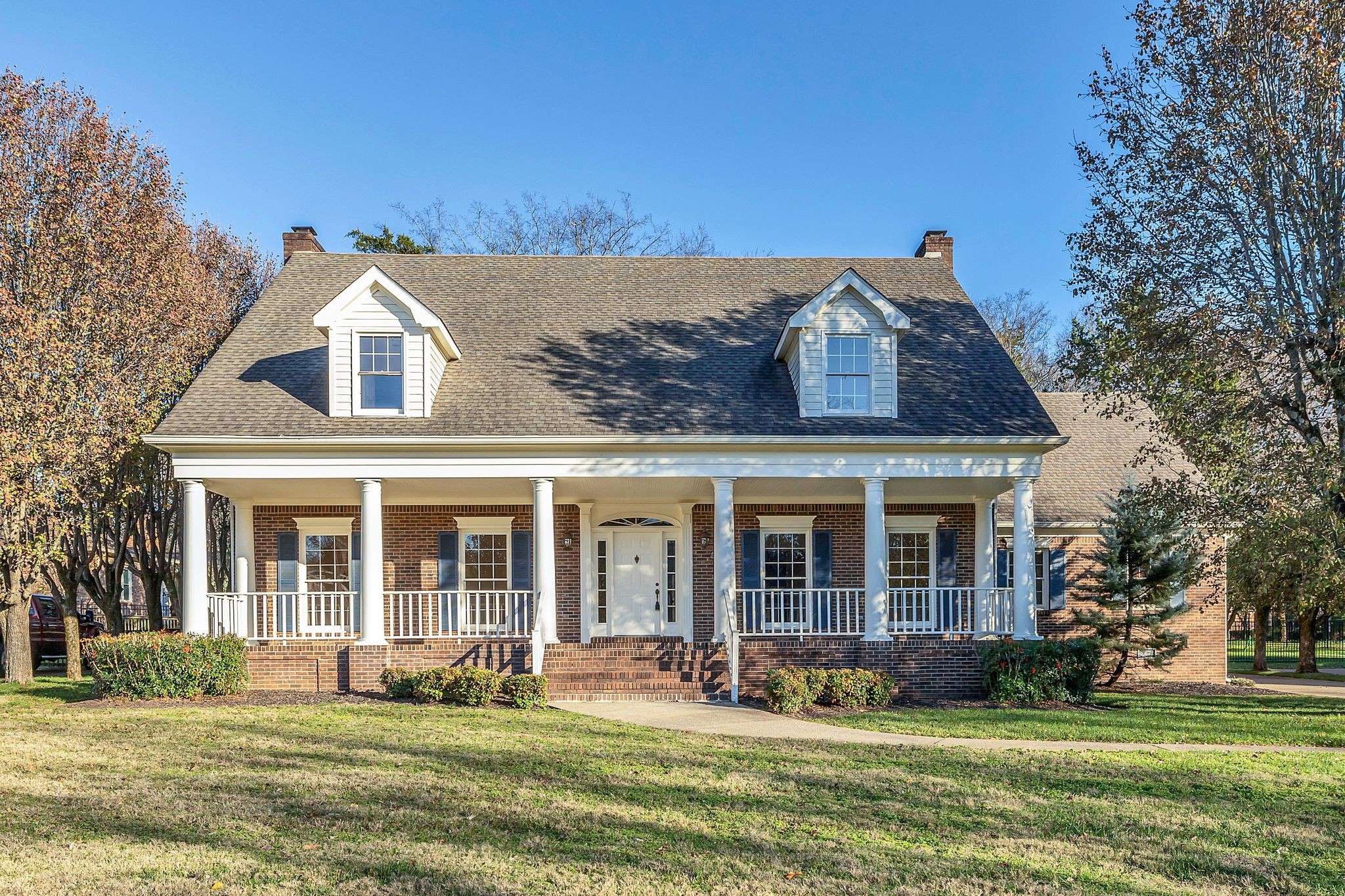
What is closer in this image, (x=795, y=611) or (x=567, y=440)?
(x=567, y=440)

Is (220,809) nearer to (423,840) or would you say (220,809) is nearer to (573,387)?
(423,840)

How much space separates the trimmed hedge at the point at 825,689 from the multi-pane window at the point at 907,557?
14.8 ft

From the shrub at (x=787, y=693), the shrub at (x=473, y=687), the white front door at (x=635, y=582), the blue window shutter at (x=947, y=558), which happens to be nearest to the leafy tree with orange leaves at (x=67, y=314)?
the shrub at (x=473, y=687)

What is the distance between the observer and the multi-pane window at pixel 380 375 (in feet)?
54.4

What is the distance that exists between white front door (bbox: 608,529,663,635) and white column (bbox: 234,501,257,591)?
21.7 ft

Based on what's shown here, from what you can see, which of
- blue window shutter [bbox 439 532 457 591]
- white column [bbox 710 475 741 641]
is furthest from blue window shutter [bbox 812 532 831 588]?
blue window shutter [bbox 439 532 457 591]

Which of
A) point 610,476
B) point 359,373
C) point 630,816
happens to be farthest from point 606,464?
point 630,816

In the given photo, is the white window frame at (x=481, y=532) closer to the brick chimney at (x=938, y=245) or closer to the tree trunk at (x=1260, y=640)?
the brick chimney at (x=938, y=245)

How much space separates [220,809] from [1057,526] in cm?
1691

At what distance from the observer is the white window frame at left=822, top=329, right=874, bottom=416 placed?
A: 17.0 meters

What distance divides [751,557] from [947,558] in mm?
3772

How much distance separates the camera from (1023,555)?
1641cm

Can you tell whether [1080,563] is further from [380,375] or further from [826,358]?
[380,375]

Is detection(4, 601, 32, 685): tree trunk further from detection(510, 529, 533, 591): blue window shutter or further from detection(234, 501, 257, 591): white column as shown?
detection(510, 529, 533, 591): blue window shutter
